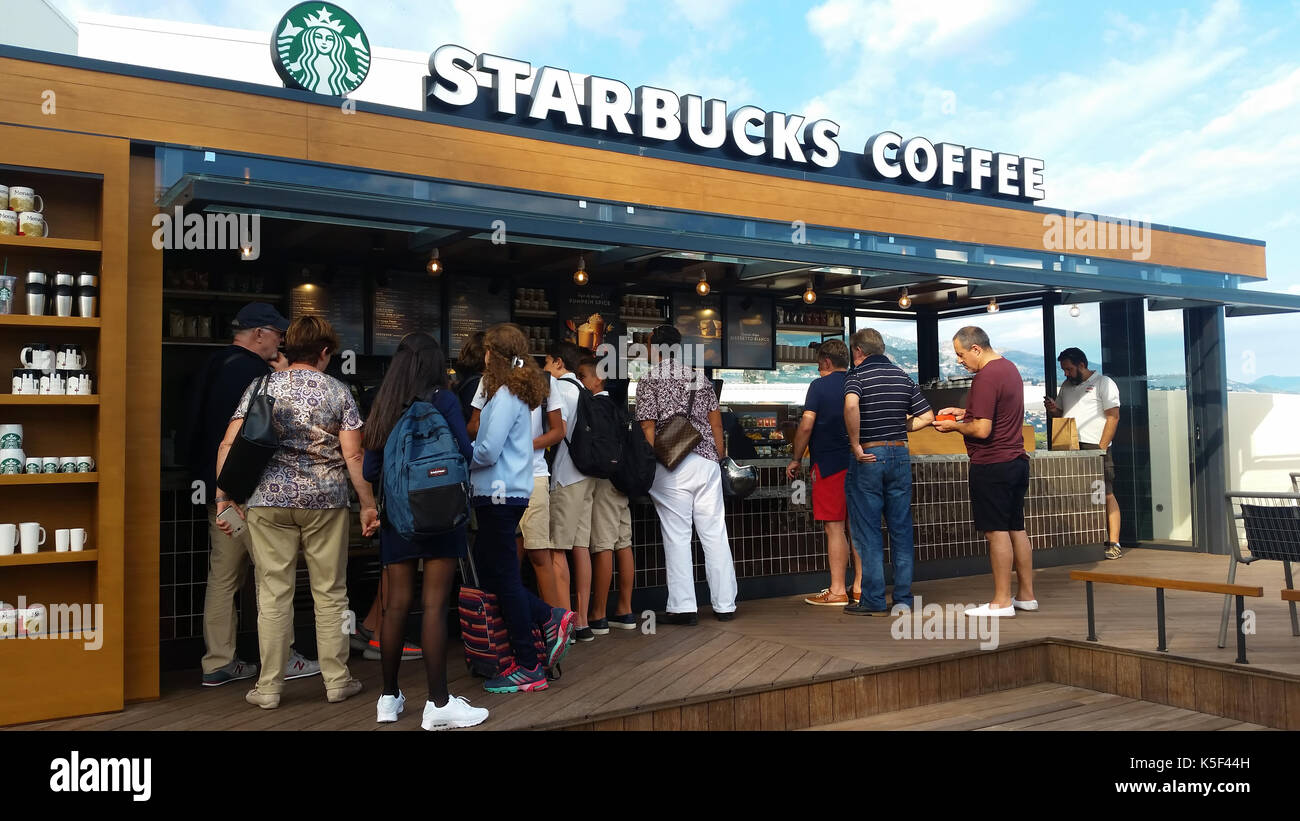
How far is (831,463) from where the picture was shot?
5965 millimetres

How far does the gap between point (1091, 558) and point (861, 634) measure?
417 centimetres

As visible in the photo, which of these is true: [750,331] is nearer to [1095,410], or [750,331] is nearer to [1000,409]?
[1095,410]

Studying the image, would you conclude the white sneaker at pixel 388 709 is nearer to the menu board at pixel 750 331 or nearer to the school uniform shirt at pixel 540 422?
the school uniform shirt at pixel 540 422

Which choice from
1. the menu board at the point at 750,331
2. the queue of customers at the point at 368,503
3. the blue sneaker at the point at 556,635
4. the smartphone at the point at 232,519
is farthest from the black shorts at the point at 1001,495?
the smartphone at the point at 232,519

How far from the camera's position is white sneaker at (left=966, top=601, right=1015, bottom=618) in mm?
5535

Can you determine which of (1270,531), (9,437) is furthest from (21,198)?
(1270,531)

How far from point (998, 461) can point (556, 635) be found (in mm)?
2957

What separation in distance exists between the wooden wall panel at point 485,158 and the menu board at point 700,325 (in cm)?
117

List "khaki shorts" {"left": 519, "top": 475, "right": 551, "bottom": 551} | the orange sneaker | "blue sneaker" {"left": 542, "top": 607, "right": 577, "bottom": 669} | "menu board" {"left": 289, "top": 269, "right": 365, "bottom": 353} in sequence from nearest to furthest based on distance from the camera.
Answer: "blue sneaker" {"left": 542, "top": 607, "right": 577, "bottom": 669} → "khaki shorts" {"left": 519, "top": 475, "right": 551, "bottom": 551} → the orange sneaker → "menu board" {"left": 289, "top": 269, "right": 365, "bottom": 353}

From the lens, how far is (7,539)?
3.82 metres

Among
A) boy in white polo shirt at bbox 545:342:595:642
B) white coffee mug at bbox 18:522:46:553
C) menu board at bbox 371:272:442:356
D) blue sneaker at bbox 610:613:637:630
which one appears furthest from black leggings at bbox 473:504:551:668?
menu board at bbox 371:272:442:356

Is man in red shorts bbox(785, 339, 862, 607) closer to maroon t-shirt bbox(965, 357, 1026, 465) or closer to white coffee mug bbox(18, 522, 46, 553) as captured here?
maroon t-shirt bbox(965, 357, 1026, 465)

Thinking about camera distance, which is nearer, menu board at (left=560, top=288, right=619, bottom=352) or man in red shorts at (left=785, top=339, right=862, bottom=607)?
man in red shorts at (left=785, top=339, right=862, bottom=607)

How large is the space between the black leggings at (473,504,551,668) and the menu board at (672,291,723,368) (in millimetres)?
4567
